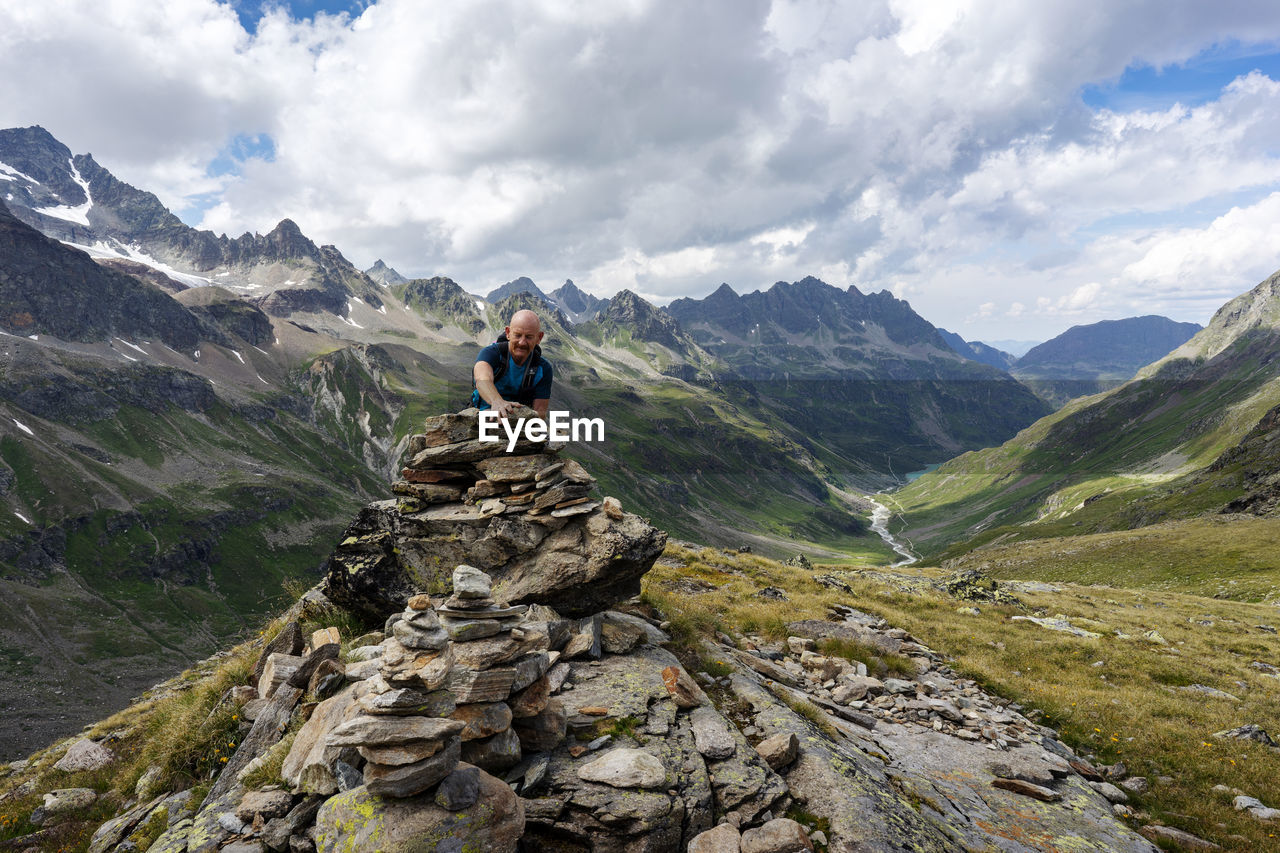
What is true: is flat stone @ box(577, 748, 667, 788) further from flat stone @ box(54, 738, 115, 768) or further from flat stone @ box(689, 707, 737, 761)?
flat stone @ box(54, 738, 115, 768)

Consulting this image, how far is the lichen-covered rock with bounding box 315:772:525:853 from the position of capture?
7.57 m

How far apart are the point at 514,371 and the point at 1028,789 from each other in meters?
16.6

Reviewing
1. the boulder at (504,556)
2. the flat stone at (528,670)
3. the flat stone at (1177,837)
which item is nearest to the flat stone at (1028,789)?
the flat stone at (1177,837)

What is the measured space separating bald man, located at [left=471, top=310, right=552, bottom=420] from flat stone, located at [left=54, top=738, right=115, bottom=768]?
48.7 ft

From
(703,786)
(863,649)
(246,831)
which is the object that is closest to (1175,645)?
(863,649)

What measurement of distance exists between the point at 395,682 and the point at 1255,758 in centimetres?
2362

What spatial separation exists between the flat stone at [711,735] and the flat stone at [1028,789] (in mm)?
7944

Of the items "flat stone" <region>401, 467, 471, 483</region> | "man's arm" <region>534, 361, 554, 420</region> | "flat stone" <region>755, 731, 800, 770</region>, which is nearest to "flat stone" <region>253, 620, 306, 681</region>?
"flat stone" <region>401, 467, 471, 483</region>

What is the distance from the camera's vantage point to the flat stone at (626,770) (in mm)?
9344

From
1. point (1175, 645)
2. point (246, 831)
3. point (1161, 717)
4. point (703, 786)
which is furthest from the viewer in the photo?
point (1175, 645)

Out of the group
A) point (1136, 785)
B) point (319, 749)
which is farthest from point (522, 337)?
point (1136, 785)

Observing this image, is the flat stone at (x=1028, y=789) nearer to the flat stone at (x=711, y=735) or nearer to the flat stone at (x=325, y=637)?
the flat stone at (x=711, y=735)

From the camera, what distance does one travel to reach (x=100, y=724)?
59.9 ft

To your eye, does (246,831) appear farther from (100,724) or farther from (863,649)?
(863,649)
